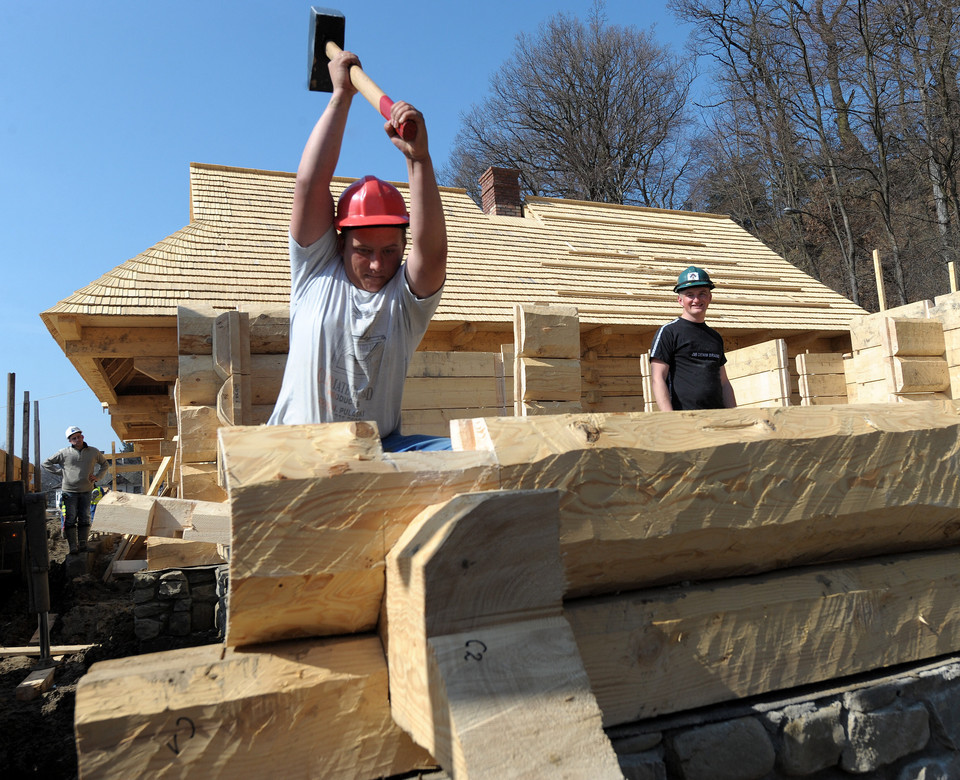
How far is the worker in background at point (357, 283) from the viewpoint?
89.6 inches

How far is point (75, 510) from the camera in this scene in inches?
456

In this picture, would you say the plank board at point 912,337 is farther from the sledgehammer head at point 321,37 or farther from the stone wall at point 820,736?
the sledgehammer head at point 321,37

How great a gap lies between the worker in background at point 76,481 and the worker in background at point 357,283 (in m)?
10.9

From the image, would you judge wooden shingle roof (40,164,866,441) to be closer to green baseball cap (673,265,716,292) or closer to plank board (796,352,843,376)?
plank board (796,352,843,376)

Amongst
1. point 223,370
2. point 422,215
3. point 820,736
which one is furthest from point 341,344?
point 223,370

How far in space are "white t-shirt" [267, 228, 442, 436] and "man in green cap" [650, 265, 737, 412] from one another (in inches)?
77.4

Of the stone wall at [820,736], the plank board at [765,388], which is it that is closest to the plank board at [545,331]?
the plank board at [765,388]

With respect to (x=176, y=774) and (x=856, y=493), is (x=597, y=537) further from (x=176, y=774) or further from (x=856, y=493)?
(x=176, y=774)

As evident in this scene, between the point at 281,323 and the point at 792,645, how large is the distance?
3.96 m

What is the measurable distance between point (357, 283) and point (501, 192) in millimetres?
12338

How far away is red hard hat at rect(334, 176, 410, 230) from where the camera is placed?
7.80ft

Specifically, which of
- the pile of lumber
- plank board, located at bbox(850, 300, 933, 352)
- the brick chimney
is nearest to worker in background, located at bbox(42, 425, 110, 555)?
the brick chimney

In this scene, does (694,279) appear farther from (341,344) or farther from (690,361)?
(341,344)

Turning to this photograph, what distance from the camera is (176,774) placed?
130cm
